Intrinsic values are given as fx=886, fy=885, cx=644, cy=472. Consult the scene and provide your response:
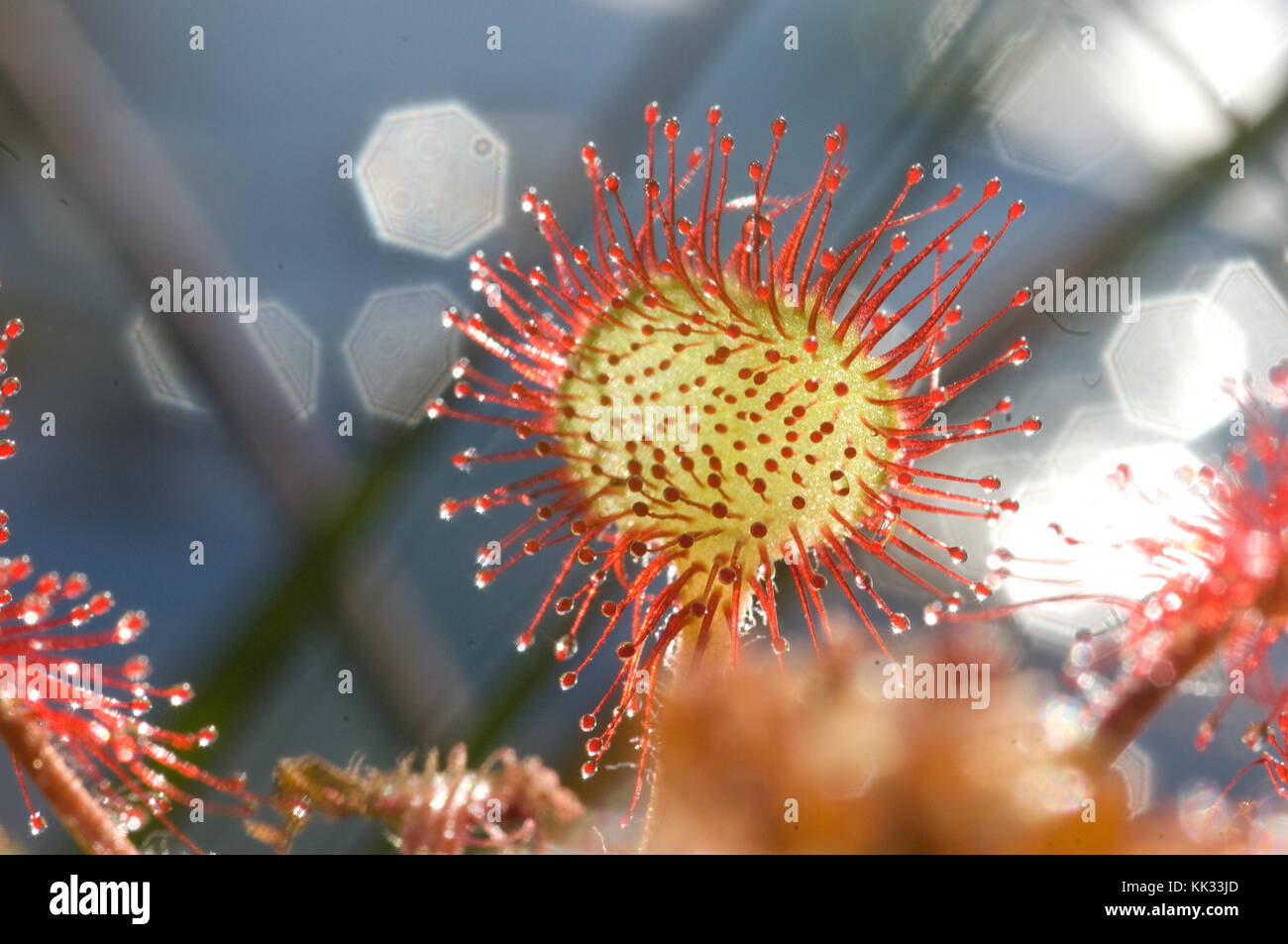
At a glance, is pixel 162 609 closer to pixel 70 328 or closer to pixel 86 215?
pixel 70 328

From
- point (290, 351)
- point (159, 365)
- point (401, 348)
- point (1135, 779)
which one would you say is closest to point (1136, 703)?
point (1135, 779)

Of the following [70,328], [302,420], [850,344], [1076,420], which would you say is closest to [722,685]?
[850,344]

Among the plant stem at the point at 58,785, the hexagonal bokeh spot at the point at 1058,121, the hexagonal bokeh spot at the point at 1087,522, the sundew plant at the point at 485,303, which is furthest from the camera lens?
the hexagonal bokeh spot at the point at 1058,121

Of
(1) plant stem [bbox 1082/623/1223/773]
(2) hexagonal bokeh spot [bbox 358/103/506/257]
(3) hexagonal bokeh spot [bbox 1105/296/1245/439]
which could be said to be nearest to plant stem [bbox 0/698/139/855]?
(1) plant stem [bbox 1082/623/1223/773]

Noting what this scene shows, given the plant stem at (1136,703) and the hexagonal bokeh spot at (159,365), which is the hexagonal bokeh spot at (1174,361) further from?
the hexagonal bokeh spot at (159,365)

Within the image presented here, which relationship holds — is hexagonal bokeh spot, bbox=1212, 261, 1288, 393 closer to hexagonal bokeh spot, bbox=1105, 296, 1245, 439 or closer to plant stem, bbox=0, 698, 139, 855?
hexagonal bokeh spot, bbox=1105, 296, 1245, 439

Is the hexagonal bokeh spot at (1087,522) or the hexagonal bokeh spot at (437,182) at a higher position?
the hexagonal bokeh spot at (437,182)

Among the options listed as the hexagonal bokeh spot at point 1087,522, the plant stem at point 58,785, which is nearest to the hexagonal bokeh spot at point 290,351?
the plant stem at point 58,785
